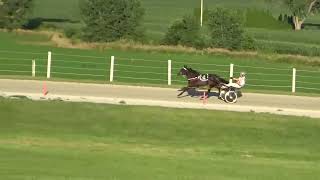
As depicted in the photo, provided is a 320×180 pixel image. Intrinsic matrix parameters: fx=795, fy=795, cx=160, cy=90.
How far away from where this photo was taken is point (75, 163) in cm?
1516

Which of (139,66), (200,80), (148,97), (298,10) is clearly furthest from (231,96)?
(298,10)

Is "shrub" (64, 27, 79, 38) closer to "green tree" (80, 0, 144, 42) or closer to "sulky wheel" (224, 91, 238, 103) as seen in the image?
"green tree" (80, 0, 144, 42)

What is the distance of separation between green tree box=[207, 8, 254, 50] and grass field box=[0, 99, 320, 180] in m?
30.5

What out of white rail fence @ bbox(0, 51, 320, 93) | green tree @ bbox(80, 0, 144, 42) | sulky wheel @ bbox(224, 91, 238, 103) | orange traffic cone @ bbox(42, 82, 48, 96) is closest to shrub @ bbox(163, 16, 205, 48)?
green tree @ bbox(80, 0, 144, 42)

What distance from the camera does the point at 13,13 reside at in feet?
208

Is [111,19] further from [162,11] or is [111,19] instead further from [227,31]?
[162,11]

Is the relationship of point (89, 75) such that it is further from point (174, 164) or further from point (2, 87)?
point (174, 164)

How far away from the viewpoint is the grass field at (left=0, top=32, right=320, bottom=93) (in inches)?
1430

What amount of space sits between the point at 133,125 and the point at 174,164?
653 cm

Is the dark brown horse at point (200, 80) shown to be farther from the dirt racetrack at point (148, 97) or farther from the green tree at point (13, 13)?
the green tree at point (13, 13)

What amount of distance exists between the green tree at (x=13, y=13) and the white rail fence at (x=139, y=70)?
64.8 feet

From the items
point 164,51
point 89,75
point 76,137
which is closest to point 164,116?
point 76,137

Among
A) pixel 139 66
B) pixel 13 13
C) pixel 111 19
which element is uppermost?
pixel 13 13

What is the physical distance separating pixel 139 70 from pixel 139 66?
0.93 meters
